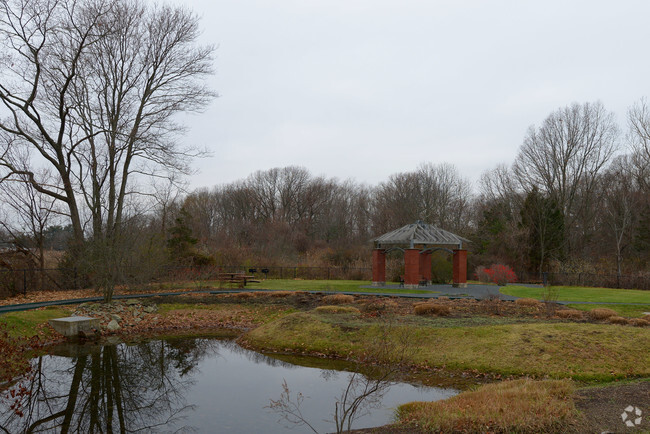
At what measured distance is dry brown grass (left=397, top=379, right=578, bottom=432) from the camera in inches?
246

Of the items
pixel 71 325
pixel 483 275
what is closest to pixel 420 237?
pixel 483 275

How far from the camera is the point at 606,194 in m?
40.6

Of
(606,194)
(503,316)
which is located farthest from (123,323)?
(606,194)

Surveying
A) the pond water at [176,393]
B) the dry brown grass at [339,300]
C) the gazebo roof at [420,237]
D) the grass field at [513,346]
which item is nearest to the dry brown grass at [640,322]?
the grass field at [513,346]

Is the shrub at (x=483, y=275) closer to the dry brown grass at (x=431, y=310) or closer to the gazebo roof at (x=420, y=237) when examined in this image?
the gazebo roof at (x=420, y=237)

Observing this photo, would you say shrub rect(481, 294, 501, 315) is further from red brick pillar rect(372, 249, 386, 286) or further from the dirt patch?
red brick pillar rect(372, 249, 386, 286)

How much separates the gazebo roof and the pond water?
14.4 metres

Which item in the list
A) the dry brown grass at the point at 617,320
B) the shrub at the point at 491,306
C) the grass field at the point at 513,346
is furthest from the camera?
the shrub at the point at 491,306

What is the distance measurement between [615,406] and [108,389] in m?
9.63

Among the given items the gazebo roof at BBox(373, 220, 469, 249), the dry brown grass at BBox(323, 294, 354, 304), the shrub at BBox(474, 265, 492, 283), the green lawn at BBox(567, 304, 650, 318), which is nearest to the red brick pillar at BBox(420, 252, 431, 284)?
the gazebo roof at BBox(373, 220, 469, 249)

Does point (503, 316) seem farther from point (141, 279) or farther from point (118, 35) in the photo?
point (118, 35)

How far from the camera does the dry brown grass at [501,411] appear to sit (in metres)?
6.25

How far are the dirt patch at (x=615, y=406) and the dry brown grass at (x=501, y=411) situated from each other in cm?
23

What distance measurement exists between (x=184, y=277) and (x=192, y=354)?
15.9 m
